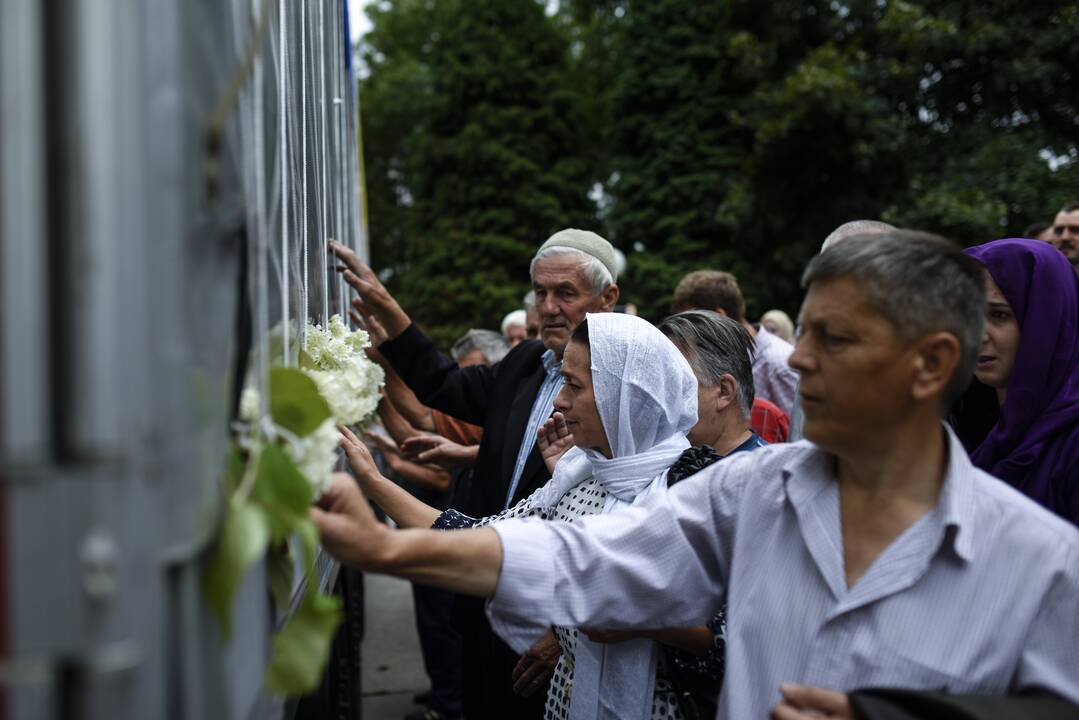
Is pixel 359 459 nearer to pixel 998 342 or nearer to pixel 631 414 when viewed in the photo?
pixel 631 414

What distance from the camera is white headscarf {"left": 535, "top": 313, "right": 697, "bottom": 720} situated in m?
2.51

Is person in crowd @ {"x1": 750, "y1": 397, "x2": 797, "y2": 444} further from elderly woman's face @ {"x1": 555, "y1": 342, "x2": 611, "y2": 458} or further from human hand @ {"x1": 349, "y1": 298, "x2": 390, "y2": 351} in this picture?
elderly woman's face @ {"x1": 555, "y1": 342, "x2": 611, "y2": 458}

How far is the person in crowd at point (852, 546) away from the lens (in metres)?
1.59

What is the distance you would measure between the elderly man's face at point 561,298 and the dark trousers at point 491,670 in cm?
99

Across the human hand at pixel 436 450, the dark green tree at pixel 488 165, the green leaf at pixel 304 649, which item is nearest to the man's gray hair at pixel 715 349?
the human hand at pixel 436 450

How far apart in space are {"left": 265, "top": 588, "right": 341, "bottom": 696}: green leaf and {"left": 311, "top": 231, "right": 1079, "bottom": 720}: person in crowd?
26 centimetres

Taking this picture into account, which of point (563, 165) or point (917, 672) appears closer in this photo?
point (917, 672)

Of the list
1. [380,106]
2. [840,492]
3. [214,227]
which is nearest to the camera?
[214,227]

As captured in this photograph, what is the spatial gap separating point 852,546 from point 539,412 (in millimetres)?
1958

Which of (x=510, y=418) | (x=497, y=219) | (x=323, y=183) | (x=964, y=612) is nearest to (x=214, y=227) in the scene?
(x=964, y=612)

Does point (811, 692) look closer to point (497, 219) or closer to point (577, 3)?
point (497, 219)

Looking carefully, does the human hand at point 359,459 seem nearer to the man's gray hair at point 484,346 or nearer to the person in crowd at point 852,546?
the person in crowd at point 852,546

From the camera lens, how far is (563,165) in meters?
21.9

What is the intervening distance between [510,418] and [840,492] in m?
1.96
